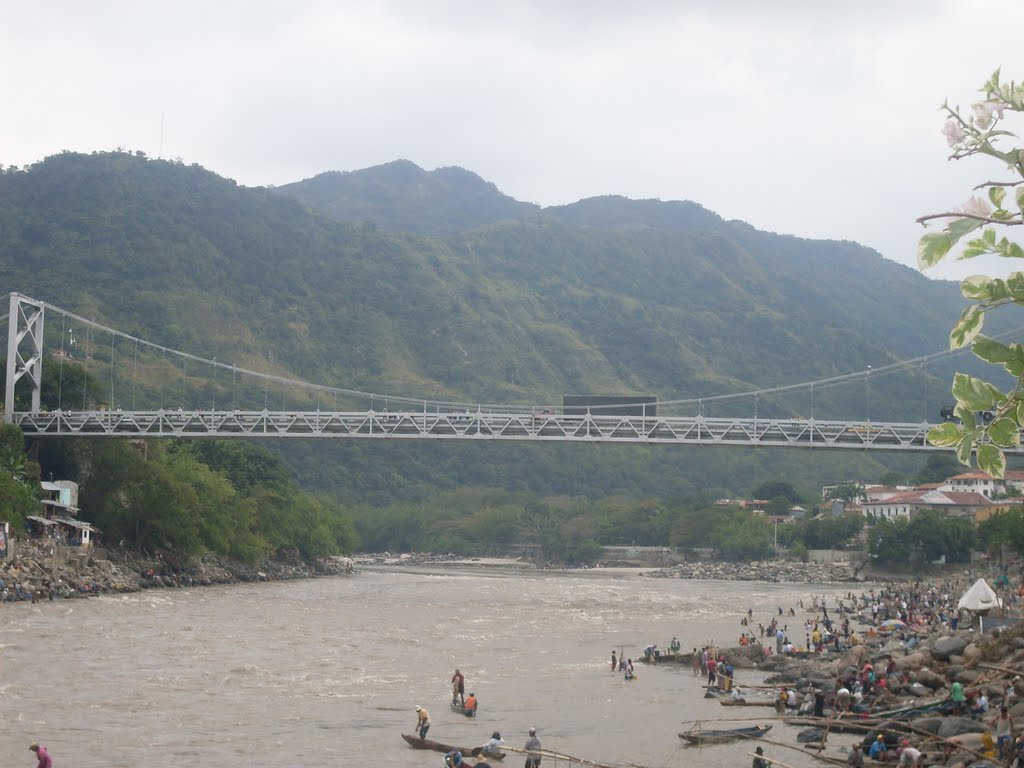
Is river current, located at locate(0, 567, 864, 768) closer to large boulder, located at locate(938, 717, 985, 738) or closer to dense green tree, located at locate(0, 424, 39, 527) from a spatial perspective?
large boulder, located at locate(938, 717, 985, 738)

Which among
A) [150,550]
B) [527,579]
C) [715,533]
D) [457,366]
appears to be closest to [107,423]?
[150,550]

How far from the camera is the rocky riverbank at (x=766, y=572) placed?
76.2m

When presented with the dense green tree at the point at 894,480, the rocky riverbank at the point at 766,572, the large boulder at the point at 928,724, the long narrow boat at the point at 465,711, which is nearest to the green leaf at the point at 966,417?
the large boulder at the point at 928,724

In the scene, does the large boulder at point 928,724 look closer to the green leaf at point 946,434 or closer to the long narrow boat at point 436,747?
the long narrow boat at point 436,747

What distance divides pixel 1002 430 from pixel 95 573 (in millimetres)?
45552

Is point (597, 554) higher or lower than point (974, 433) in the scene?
lower

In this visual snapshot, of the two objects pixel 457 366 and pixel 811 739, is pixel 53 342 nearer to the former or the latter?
pixel 457 366

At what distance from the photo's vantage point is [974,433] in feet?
15.5

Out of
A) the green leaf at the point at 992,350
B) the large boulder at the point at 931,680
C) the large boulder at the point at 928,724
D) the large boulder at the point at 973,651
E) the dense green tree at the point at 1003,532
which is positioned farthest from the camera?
the dense green tree at the point at 1003,532

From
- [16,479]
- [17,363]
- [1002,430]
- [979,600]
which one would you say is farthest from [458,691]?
[17,363]

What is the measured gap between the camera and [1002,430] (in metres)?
4.78

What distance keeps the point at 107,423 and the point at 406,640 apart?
91.4 feet

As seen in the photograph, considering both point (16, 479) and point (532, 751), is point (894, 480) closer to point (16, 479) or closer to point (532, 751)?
point (16, 479)

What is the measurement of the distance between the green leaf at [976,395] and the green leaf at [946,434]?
12 cm
